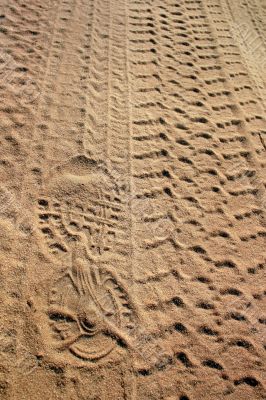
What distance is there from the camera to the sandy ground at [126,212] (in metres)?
2.63

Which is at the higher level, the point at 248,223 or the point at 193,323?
the point at 248,223

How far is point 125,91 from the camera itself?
4.53m

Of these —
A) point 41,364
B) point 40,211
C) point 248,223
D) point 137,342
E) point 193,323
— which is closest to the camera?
point 41,364

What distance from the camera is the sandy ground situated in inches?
104

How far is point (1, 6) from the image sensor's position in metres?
5.25

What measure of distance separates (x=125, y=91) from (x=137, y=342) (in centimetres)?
303

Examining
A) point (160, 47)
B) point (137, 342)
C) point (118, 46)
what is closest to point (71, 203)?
point (137, 342)

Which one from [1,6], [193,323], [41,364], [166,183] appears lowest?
[41,364]

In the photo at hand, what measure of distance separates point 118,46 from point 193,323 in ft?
12.9

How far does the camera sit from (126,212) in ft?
11.3

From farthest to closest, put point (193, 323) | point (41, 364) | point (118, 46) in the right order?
point (118, 46) < point (193, 323) < point (41, 364)

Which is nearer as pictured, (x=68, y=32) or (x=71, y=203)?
(x=71, y=203)

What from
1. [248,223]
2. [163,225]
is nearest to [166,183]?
[163,225]

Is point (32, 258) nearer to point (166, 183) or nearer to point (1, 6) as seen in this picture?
point (166, 183)
